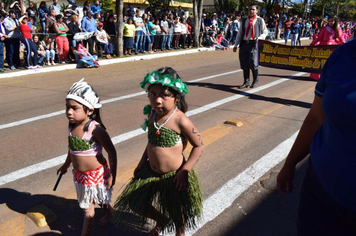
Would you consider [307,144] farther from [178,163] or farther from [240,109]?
[240,109]

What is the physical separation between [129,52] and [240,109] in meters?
10.8

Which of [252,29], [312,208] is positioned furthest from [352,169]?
[252,29]

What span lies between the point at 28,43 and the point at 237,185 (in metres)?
10.3

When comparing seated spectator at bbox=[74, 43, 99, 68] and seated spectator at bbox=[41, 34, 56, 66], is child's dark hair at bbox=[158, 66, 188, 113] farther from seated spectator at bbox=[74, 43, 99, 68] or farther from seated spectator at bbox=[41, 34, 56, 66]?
seated spectator at bbox=[41, 34, 56, 66]

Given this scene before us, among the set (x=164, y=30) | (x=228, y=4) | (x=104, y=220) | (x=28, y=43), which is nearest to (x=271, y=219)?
(x=104, y=220)

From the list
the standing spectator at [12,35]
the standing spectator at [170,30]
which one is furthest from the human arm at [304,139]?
the standing spectator at [170,30]

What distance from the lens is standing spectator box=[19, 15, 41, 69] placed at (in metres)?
11.5

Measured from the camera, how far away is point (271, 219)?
125 inches

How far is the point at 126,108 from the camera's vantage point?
7004 mm

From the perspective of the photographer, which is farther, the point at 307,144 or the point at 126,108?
the point at 126,108

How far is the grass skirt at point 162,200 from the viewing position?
2553mm

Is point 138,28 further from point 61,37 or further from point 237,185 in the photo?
point 237,185

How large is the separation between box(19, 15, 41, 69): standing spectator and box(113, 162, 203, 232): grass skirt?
10.6 m

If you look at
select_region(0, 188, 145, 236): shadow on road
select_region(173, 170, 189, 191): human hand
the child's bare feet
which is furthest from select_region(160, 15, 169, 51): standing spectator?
select_region(173, 170, 189, 191): human hand
